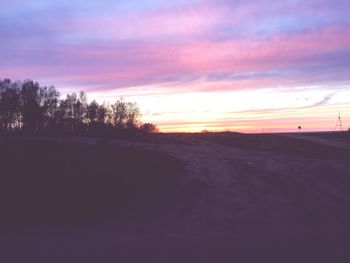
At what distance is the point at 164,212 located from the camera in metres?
14.9

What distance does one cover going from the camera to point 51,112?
9931 cm

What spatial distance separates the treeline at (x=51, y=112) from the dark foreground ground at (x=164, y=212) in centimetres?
6941

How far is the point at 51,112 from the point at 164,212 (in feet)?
286

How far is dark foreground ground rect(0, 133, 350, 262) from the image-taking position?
1075 cm

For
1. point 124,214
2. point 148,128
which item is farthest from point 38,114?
point 124,214

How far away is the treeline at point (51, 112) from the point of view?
92581 millimetres

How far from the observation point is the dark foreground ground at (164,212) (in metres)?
10.8

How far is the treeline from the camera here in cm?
9258

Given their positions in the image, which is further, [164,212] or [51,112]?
[51,112]

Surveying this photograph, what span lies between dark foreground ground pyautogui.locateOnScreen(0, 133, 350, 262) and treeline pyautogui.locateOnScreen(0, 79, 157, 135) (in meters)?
69.4

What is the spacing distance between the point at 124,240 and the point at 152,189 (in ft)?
21.8

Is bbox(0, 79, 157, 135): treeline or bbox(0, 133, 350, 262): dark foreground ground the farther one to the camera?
bbox(0, 79, 157, 135): treeline

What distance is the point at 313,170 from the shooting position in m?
24.4

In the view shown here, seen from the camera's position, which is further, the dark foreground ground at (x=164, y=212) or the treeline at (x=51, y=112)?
the treeline at (x=51, y=112)
